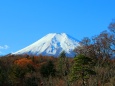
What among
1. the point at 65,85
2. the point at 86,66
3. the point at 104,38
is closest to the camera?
the point at 86,66

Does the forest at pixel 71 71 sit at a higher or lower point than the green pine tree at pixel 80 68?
higher

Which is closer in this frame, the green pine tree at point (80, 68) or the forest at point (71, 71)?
the green pine tree at point (80, 68)

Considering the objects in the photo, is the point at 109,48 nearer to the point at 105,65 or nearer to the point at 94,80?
the point at 105,65

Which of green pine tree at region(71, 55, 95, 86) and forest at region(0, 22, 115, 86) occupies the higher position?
forest at region(0, 22, 115, 86)

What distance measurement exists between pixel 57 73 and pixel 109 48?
10.3 m

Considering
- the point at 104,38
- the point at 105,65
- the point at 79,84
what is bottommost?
the point at 79,84

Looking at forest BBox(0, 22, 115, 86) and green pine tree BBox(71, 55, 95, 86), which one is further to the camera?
forest BBox(0, 22, 115, 86)

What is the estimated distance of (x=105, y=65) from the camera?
56.3 metres

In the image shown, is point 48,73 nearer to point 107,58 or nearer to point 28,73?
point 28,73

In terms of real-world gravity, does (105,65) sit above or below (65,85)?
above

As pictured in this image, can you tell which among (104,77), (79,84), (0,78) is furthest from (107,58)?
(0,78)

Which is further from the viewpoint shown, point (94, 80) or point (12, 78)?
point (12, 78)

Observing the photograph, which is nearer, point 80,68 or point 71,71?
point 80,68

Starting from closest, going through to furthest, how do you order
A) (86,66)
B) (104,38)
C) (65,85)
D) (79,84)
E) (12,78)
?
(86,66) < (79,84) < (65,85) < (12,78) < (104,38)
